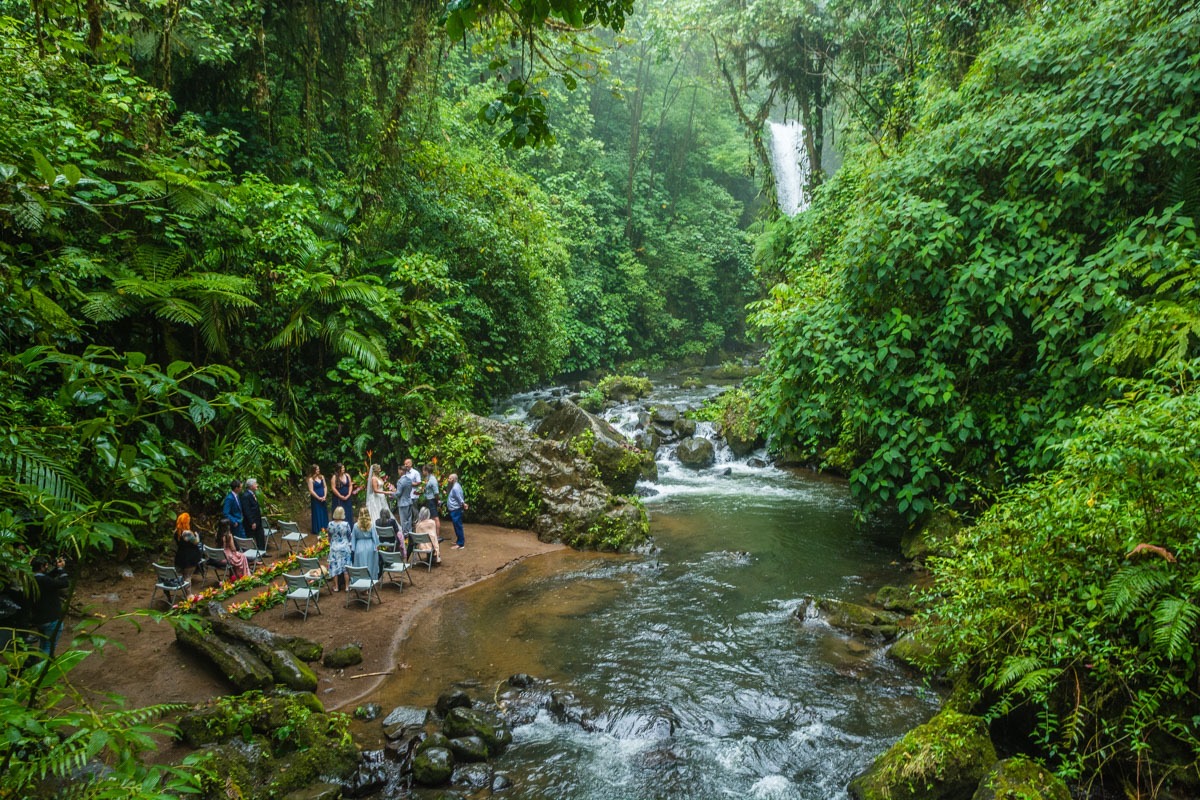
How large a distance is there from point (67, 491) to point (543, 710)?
15.3 ft

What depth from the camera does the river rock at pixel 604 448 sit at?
14.5 m

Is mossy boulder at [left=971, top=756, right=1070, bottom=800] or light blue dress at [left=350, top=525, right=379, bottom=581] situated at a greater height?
light blue dress at [left=350, top=525, right=379, bottom=581]

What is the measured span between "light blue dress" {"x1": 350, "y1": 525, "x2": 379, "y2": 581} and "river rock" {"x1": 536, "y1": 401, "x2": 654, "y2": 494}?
553cm

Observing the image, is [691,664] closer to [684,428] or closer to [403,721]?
[403,721]

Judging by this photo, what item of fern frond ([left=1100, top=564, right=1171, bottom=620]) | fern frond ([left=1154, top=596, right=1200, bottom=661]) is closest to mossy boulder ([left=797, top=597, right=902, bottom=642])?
fern frond ([left=1100, top=564, right=1171, bottom=620])

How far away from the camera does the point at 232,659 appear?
Result: 22.4 ft

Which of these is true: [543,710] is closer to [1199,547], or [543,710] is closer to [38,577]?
→ [38,577]

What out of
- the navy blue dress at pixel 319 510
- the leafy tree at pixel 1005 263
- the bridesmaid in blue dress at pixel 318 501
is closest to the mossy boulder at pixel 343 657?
the bridesmaid in blue dress at pixel 318 501

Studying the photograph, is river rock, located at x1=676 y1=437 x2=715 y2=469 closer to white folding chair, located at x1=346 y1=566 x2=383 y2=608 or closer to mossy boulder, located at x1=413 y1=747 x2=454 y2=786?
white folding chair, located at x1=346 y1=566 x2=383 y2=608

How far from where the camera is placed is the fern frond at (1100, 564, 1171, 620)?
14.7 feet

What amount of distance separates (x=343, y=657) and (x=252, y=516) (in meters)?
3.64

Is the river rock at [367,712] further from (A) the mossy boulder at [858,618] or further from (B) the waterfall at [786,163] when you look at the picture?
(B) the waterfall at [786,163]

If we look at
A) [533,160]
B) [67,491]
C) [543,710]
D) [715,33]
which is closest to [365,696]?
[543,710]

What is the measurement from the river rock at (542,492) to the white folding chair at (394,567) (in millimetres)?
3041
